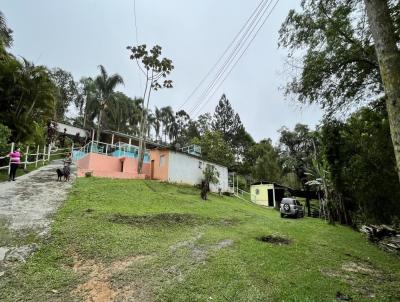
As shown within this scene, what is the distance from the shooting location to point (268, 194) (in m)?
31.1

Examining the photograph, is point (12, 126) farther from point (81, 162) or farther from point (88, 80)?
point (88, 80)

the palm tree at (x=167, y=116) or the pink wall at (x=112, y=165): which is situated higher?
the palm tree at (x=167, y=116)

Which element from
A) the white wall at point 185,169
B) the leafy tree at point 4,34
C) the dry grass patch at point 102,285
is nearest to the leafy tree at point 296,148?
the white wall at point 185,169

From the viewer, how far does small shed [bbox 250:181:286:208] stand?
3089 centimetres

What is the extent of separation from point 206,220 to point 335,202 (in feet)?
34.8

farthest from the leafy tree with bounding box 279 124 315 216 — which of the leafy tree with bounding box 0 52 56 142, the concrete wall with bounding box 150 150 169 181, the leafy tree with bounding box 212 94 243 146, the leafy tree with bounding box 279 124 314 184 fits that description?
the leafy tree with bounding box 0 52 56 142

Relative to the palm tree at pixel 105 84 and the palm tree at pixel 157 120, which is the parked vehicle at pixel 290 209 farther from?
the palm tree at pixel 157 120

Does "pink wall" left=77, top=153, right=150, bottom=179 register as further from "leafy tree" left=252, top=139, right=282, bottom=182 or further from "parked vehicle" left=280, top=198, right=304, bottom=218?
"leafy tree" left=252, top=139, right=282, bottom=182

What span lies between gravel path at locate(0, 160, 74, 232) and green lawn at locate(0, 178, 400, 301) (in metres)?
0.49

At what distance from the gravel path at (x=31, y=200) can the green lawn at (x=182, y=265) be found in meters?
0.49

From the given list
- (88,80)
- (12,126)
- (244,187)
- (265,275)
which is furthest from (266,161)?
(265,275)

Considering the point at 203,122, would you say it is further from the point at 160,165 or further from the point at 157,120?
the point at 160,165

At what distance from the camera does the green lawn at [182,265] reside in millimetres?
5457

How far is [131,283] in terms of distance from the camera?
5.74m
